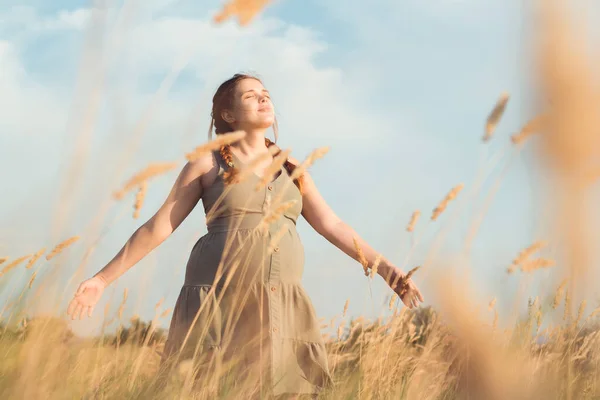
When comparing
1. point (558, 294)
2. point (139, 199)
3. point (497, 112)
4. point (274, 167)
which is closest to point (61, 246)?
point (139, 199)

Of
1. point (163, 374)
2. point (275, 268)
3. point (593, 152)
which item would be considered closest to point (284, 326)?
point (275, 268)

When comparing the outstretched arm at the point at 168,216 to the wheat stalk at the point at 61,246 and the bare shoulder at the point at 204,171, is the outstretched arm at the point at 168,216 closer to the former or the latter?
the bare shoulder at the point at 204,171

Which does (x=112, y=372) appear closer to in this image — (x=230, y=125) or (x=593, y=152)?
(x=230, y=125)

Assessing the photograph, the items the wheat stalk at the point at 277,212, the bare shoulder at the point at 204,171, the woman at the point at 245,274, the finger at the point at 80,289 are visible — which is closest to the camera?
the wheat stalk at the point at 277,212

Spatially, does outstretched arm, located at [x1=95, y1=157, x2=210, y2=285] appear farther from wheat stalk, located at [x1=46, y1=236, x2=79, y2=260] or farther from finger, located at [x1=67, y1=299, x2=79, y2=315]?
wheat stalk, located at [x1=46, y1=236, x2=79, y2=260]

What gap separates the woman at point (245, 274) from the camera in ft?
8.32

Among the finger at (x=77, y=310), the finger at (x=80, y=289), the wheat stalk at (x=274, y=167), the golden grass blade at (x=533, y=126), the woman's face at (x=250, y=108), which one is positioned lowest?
the finger at (x=77, y=310)

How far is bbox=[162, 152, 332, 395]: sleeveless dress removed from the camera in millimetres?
2561

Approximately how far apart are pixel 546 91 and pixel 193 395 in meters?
1.67

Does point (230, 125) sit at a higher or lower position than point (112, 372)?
higher

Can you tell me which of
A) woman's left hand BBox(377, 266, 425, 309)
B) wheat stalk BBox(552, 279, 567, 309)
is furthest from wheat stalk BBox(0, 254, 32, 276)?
wheat stalk BBox(552, 279, 567, 309)

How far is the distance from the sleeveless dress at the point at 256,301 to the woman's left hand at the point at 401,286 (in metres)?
0.34

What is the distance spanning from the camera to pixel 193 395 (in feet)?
6.57

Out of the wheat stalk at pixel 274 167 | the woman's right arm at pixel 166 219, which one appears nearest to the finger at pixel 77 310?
the woman's right arm at pixel 166 219
